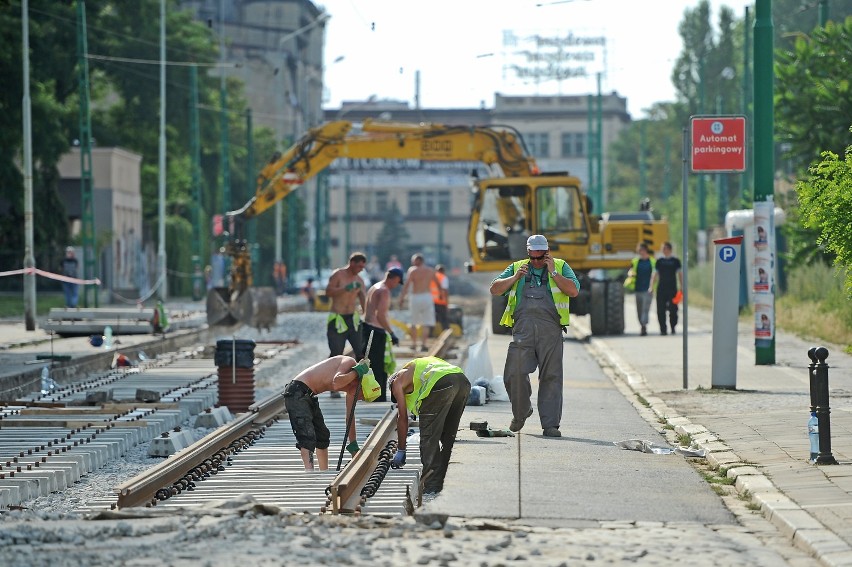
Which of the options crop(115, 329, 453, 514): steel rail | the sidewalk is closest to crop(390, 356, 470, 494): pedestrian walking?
crop(115, 329, 453, 514): steel rail

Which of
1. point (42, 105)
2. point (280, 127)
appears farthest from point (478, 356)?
point (280, 127)

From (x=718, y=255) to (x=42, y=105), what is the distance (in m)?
32.4

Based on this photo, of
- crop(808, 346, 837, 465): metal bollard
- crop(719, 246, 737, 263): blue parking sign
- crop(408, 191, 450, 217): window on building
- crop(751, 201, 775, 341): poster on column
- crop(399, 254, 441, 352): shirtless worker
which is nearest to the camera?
crop(808, 346, 837, 465): metal bollard

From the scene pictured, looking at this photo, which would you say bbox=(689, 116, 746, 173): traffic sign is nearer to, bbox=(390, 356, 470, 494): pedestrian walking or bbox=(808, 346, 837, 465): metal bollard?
bbox=(808, 346, 837, 465): metal bollard

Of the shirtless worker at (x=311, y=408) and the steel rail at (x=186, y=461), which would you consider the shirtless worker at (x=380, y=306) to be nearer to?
the steel rail at (x=186, y=461)

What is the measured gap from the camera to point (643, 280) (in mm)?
32812

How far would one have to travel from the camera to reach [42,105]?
160 feet

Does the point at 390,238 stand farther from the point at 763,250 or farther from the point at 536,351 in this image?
the point at 536,351

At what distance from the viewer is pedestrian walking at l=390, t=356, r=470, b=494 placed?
11836mm

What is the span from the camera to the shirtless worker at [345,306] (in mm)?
20156

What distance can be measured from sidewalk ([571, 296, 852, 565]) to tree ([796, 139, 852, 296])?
1492mm

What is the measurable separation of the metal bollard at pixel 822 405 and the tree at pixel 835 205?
97.2 inches

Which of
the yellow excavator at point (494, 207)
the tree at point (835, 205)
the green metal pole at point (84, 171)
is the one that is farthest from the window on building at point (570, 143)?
the tree at point (835, 205)

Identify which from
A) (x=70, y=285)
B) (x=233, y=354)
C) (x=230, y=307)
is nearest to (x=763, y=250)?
(x=233, y=354)
